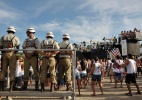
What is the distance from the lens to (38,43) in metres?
6.80

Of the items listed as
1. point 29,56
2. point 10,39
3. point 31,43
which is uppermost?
point 10,39

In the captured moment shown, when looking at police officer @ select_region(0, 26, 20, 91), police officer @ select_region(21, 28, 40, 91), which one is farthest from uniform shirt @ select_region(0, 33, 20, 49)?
police officer @ select_region(21, 28, 40, 91)

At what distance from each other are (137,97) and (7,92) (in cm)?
650

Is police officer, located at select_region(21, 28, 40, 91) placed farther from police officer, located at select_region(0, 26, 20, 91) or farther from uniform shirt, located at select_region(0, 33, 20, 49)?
police officer, located at select_region(0, 26, 20, 91)

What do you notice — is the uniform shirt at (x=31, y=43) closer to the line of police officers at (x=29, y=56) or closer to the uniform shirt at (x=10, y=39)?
the line of police officers at (x=29, y=56)

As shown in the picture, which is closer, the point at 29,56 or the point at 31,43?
the point at 29,56

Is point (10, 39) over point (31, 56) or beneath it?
over

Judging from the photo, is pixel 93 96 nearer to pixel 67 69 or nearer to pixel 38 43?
pixel 67 69

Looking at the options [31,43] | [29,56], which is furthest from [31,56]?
[31,43]

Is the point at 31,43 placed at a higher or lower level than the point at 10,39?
lower

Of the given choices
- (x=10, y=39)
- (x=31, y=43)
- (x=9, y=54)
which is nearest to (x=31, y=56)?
(x=31, y=43)

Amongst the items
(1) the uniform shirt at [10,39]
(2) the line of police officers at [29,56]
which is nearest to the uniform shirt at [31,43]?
(2) the line of police officers at [29,56]

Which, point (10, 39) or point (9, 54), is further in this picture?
point (10, 39)

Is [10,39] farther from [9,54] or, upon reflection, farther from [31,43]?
[31,43]
